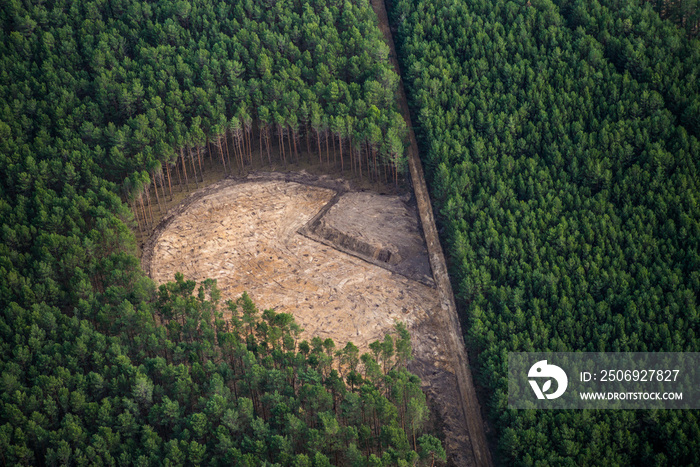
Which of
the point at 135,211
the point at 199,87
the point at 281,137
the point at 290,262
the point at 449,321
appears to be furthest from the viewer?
the point at 199,87

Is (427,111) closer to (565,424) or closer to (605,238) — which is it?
(605,238)

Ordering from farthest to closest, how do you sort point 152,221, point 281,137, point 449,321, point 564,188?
point 281,137
point 152,221
point 564,188
point 449,321

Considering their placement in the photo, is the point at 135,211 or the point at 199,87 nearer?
the point at 135,211

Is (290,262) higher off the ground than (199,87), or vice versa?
(199,87)

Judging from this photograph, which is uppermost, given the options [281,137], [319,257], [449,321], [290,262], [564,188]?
[281,137]

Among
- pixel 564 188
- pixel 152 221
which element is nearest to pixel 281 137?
pixel 152 221

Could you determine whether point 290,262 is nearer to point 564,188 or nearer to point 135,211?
point 135,211

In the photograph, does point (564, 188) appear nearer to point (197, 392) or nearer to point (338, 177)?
point (338, 177)

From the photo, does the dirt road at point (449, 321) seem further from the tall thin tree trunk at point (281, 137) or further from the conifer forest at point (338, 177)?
the tall thin tree trunk at point (281, 137)
